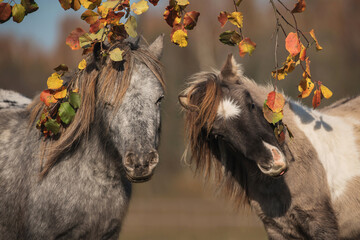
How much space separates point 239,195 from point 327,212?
38.0 inches

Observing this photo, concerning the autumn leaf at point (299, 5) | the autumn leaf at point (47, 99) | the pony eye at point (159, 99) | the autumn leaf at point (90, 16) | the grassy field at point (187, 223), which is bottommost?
the grassy field at point (187, 223)

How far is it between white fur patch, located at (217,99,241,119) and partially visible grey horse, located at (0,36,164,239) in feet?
2.73

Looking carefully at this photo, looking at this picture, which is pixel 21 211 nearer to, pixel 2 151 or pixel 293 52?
pixel 2 151

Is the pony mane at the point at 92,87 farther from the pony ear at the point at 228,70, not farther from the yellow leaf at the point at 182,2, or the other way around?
the pony ear at the point at 228,70

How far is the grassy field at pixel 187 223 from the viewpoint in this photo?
1121 centimetres

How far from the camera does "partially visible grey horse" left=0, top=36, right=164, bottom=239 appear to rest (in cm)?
360

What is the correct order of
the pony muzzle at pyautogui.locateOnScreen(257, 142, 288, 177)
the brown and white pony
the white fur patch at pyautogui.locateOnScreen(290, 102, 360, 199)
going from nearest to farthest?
the pony muzzle at pyautogui.locateOnScreen(257, 142, 288, 177)
the brown and white pony
the white fur patch at pyautogui.locateOnScreen(290, 102, 360, 199)

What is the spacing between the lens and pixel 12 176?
12.4 ft

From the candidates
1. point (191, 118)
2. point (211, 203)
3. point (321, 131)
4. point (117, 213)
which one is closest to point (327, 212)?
point (321, 131)

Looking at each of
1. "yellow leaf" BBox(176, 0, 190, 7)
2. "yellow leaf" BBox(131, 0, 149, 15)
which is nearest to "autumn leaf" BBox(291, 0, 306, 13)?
"yellow leaf" BBox(176, 0, 190, 7)

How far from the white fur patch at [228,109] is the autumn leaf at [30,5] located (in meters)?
1.93

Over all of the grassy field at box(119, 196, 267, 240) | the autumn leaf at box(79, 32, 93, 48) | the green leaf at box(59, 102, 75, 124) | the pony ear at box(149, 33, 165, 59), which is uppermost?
the autumn leaf at box(79, 32, 93, 48)

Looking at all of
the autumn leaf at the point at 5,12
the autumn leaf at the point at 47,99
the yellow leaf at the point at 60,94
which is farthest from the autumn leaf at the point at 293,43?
the autumn leaf at the point at 5,12

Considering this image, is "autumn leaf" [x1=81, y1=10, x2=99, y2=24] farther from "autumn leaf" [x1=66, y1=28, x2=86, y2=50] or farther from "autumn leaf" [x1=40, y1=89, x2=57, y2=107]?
"autumn leaf" [x1=40, y1=89, x2=57, y2=107]
